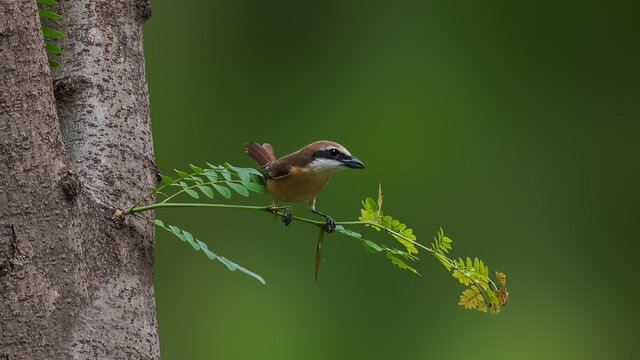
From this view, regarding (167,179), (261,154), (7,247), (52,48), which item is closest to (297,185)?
(261,154)

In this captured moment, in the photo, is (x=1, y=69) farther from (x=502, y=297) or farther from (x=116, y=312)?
(x=502, y=297)

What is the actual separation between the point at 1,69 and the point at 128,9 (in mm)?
293

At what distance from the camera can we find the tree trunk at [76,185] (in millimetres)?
687

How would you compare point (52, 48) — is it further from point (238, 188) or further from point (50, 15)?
point (238, 188)

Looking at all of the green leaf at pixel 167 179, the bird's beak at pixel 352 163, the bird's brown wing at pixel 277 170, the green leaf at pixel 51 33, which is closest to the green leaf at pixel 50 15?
the green leaf at pixel 51 33

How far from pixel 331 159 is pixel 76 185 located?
48 cm

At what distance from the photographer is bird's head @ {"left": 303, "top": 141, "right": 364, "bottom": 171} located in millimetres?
1115

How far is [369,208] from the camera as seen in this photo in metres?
0.91

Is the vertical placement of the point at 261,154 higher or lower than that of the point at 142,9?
lower

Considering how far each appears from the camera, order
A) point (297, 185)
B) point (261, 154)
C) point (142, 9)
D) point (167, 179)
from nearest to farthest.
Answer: point (167, 179)
point (142, 9)
point (297, 185)
point (261, 154)

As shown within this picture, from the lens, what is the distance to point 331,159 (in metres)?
1.12

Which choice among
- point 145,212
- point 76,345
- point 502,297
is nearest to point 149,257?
point 145,212

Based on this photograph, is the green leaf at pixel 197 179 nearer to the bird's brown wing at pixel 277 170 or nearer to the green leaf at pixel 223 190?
the green leaf at pixel 223 190

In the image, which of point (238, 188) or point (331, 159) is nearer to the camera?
point (238, 188)
